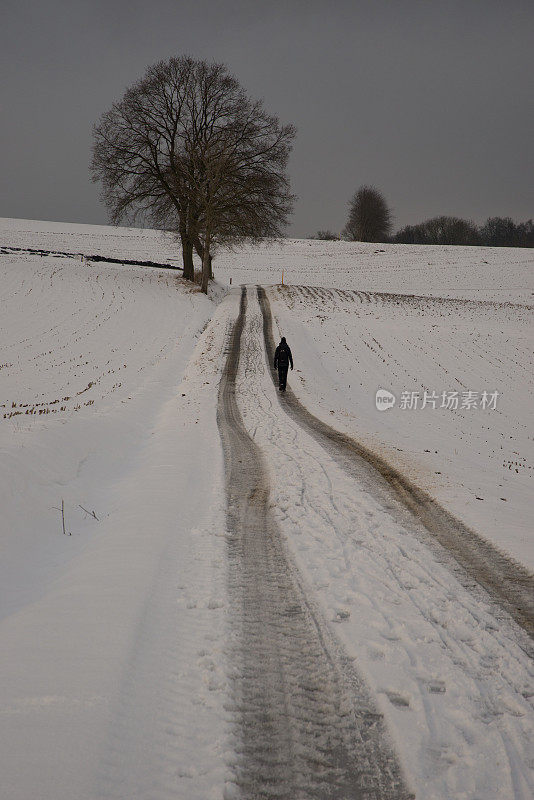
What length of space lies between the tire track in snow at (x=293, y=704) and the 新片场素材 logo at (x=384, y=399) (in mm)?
9794

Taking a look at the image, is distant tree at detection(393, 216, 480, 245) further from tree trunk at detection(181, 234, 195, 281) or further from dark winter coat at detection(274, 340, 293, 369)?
dark winter coat at detection(274, 340, 293, 369)

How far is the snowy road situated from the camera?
2.51 metres

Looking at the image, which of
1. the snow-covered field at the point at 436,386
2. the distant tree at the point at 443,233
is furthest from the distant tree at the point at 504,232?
the snow-covered field at the point at 436,386

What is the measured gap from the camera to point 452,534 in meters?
5.15

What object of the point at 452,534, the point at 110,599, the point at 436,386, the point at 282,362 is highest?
the point at 282,362

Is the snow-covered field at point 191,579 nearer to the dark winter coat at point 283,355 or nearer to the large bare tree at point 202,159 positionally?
the dark winter coat at point 283,355

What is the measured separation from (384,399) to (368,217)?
74062mm

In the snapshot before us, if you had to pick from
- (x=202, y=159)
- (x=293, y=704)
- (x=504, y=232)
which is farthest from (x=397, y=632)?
(x=504, y=232)

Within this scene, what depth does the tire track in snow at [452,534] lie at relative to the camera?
3.97m

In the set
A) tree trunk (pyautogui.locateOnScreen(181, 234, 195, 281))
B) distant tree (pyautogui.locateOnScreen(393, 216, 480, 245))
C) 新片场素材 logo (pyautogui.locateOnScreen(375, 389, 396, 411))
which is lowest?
新片场素材 logo (pyautogui.locateOnScreen(375, 389, 396, 411))

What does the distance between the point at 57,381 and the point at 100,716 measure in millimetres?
13560

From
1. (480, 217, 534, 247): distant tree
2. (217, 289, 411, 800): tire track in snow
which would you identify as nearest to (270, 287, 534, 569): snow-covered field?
(217, 289, 411, 800): tire track in snow

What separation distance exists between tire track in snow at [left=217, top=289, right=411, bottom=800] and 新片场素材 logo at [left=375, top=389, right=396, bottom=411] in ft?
32.1

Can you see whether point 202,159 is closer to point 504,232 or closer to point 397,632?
point 397,632
